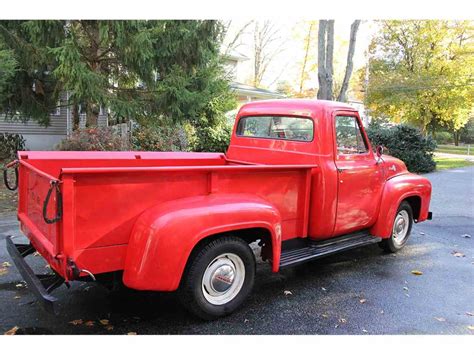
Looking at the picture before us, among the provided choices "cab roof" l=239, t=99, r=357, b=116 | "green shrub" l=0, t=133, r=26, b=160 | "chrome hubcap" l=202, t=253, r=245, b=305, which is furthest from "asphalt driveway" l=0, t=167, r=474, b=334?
"green shrub" l=0, t=133, r=26, b=160

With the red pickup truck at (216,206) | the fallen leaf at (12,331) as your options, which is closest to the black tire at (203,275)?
the red pickup truck at (216,206)

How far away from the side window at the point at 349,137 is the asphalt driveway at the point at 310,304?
145 centimetres

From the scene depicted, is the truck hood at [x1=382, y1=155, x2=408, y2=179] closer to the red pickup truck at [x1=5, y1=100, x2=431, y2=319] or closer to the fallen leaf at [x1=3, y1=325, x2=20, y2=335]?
the red pickup truck at [x1=5, y1=100, x2=431, y2=319]

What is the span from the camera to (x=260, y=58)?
37.3 metres

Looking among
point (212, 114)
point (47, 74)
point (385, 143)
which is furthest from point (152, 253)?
point (385, 143)

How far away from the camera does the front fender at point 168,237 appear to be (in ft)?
9.68

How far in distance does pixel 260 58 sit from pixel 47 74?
93.9 ft

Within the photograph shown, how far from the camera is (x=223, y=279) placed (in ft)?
11.3

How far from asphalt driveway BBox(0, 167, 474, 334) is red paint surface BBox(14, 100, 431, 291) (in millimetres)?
532

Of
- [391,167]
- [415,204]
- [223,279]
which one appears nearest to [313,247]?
[223,279]

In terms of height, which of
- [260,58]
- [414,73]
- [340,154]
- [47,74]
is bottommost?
[340,154]

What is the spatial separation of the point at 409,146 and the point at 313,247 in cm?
1184

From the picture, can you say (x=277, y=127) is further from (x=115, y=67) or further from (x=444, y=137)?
(x=444, y=137)

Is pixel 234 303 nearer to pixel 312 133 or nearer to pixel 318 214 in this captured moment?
pixel 318 214
